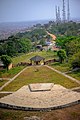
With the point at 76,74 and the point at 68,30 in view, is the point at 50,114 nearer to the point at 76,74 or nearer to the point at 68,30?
the point at 76,74

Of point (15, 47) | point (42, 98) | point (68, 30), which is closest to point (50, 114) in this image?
point (42, 98)

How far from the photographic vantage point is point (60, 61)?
36531mm

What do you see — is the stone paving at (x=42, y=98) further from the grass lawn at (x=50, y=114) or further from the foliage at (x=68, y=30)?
the foliage at (x=68, y=30)

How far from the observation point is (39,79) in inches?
998

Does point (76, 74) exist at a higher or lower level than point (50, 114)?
lower

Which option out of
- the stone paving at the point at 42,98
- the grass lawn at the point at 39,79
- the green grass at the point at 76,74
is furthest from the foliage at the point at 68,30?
the stone paving at the point at 42,98

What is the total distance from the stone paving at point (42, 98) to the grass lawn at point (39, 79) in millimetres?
1968

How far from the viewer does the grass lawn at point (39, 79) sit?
2275cm

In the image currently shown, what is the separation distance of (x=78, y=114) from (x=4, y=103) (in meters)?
5.51

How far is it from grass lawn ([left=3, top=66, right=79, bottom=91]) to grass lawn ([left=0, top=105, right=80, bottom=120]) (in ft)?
16.1

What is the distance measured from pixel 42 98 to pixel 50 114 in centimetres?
232

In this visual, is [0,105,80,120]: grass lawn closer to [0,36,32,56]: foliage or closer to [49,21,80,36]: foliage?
[0,36,32,56]: foliage

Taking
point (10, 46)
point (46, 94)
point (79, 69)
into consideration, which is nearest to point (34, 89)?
point (46, 94)

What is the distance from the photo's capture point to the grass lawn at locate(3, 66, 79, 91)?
2275 centimetres
